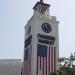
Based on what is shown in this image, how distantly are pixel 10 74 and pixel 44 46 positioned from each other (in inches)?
2212

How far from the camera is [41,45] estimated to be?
58.8m

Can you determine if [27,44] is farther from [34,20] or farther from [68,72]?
[68,72]

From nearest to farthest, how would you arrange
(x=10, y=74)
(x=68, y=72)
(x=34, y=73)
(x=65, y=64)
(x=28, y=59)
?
(x=68, y=72) → (x=65, y=64) → (x=34, y=73) → (x=28, y=59) → (x=10, y=74)

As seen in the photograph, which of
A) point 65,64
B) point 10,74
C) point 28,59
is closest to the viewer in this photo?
point 65,64

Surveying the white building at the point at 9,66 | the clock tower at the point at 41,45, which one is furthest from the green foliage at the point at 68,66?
the white building at the point at 9,66

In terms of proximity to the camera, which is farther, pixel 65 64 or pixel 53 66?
pixel 53 66

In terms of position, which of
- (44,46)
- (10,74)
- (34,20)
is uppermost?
(34,20)

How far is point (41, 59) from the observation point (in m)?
57.6

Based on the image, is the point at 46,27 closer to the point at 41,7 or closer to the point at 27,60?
the point at 41,7

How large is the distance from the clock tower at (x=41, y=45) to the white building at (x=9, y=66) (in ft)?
155

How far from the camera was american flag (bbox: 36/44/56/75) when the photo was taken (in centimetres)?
5709

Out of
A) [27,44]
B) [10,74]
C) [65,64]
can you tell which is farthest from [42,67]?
[10,74]

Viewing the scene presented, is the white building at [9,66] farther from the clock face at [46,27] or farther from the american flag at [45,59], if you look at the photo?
the american flag at [45,59]

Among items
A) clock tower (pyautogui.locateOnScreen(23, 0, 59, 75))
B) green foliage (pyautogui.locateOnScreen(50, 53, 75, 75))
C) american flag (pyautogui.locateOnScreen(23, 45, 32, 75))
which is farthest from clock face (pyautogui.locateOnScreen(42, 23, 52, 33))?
green foliage (pyautogui.locateOnScreen(50, 53, 75, 75))
